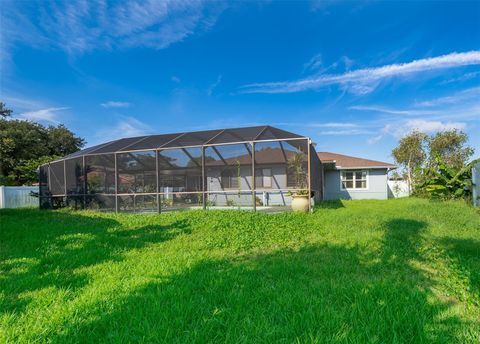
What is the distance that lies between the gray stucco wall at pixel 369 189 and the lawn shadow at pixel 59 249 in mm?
15294

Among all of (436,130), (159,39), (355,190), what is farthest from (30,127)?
(436,130)

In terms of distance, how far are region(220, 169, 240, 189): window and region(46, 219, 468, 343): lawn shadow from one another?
10.9m

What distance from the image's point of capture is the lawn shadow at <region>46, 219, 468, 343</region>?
207 cm

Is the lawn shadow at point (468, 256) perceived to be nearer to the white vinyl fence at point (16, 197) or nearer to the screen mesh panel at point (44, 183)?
the screen mesh panel at point (44, 183)

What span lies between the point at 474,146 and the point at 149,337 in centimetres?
2761

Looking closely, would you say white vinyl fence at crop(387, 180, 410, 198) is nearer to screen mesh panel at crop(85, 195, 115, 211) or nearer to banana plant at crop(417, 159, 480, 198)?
banana plant at crop(417, 159, 480, 198)

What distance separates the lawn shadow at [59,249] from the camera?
11.2 ft

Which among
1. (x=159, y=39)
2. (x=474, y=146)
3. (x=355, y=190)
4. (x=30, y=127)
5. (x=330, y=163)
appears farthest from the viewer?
(x=30, y=127)

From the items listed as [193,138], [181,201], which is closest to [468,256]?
[181,201]

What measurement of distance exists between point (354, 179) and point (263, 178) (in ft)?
28.0

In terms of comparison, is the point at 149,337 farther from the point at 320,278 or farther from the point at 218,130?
the point at 218,130

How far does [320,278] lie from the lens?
332 cm

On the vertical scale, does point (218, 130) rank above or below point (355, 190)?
above

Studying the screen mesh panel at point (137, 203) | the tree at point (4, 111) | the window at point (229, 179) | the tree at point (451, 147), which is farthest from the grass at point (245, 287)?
the tree at point (451, 147)
